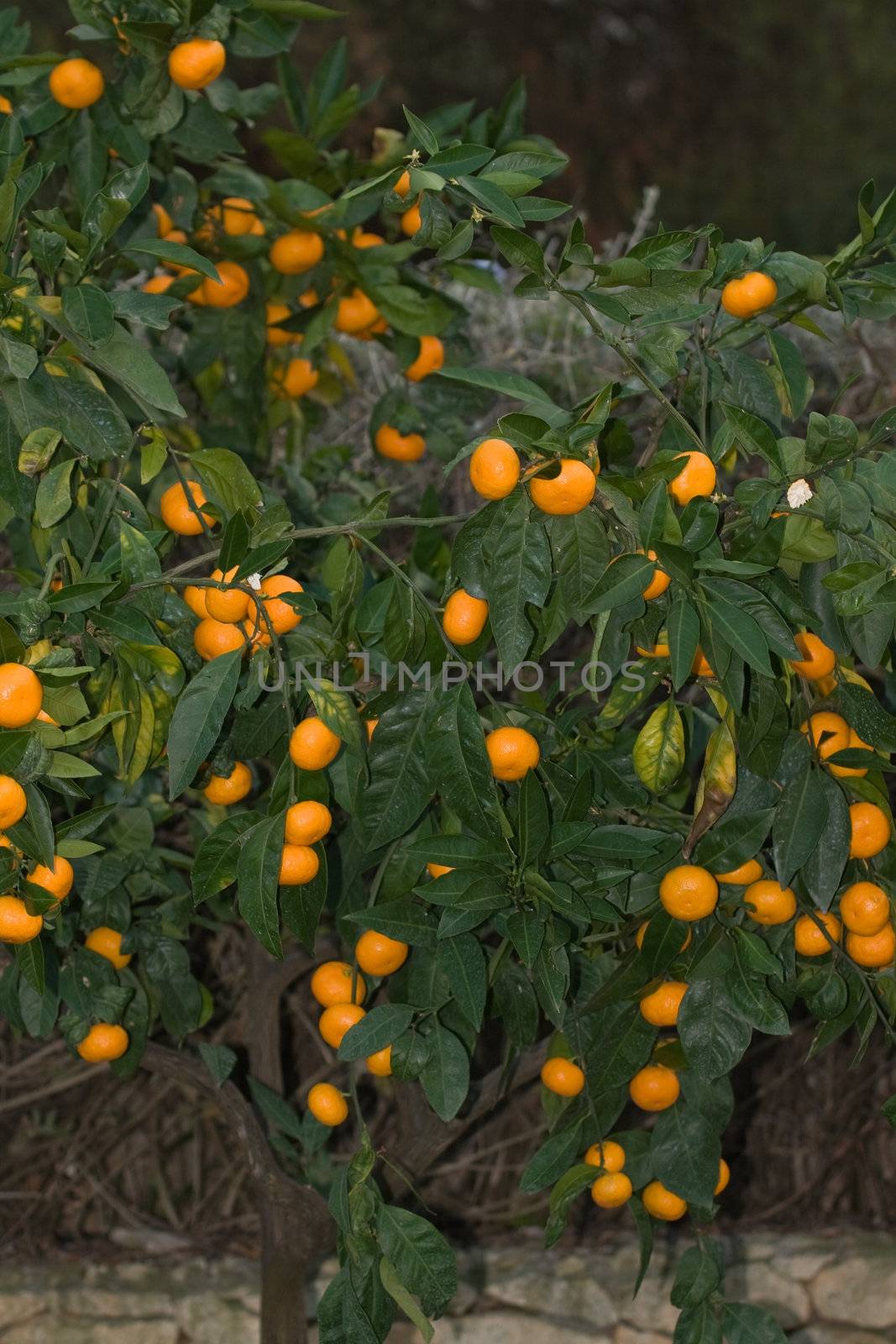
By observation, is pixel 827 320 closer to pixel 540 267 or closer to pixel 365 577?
pixel 365 577

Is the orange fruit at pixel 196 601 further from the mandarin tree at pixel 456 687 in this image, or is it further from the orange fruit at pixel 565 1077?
the orange fruit at pixel 565 1077

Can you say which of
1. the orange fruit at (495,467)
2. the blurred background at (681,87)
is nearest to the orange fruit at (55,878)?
the orange fruit at (495,467)

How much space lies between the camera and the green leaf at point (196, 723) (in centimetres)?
72

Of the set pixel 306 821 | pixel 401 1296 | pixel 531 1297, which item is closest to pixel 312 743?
pixel 306 821

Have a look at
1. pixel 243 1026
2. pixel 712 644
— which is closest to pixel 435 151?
pixel 712 644

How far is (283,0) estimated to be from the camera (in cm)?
104

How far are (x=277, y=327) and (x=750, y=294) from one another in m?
0.50

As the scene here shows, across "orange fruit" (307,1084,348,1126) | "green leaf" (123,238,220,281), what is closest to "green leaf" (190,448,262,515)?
"green leaf" (123,238,220,281)

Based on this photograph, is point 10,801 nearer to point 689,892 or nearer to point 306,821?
point 306,821

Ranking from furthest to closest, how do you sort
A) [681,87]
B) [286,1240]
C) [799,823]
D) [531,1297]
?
[681,87], [531,1297], [286,1240], [799,823]

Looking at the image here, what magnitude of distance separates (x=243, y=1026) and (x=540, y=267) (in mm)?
1022

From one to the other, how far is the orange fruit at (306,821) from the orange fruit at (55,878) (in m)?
0.13

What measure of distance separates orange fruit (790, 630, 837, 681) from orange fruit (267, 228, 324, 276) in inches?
21.0

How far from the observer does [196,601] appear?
0.85 meters
